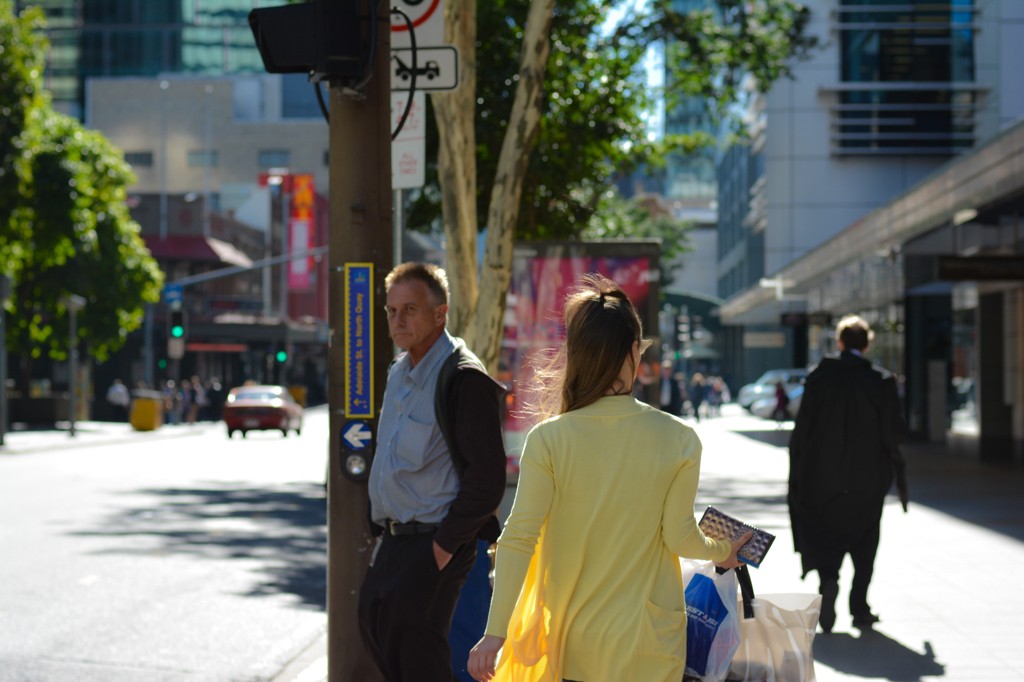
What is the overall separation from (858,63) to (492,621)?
4202 centimetres

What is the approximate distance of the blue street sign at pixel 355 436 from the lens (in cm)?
443

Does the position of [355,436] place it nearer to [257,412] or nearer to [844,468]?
[844,468]

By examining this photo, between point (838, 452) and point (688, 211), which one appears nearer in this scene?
point (838, 452)

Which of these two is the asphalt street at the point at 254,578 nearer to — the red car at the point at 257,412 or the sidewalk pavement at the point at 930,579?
the sidewalk pavement at the point at 930,579

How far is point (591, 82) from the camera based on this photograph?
1580 cm

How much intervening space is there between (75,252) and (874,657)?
33.5m

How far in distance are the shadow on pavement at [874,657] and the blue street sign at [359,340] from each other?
2.97m

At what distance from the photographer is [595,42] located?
16.2 metres

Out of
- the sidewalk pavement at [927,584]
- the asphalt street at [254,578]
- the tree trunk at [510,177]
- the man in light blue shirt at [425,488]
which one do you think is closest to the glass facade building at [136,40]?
the asphalt street at [254,578]

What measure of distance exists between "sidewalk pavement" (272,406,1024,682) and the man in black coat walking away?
398 mm

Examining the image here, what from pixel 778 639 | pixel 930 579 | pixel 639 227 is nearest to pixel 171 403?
pixel 639 227

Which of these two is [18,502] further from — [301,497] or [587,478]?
[587,478]

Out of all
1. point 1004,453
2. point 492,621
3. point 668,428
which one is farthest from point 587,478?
point 1004,453

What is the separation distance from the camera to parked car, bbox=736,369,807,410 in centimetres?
3450
